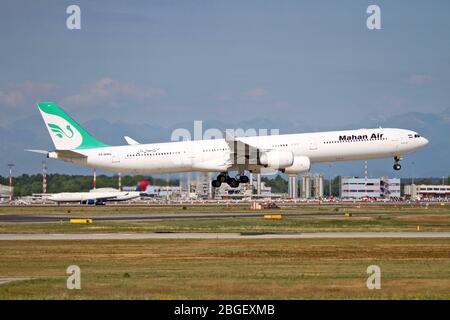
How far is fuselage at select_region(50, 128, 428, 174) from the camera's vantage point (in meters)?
79.6

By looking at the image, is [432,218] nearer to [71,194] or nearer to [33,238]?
[33,238]

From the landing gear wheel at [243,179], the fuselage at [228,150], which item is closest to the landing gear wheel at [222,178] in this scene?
the fuselage at [228,150]

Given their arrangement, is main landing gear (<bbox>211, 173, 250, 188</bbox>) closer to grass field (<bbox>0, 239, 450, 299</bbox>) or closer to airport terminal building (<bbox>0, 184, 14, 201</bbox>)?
grass field (<bbox>0, 239, 450, 299</bbox>)

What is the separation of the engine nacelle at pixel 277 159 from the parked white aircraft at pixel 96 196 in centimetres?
5994

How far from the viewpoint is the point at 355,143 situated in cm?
7962

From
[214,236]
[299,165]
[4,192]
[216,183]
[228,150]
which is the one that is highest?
[228,150]

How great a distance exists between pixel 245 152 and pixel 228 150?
2.73 meters

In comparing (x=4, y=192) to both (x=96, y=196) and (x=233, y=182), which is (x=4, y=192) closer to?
(x=96, y=196)

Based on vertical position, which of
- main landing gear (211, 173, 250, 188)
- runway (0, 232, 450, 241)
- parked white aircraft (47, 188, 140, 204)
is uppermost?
main landing gear (211, 173, 250, 188)

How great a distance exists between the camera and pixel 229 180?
82.3 meters

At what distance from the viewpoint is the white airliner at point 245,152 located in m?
79.0

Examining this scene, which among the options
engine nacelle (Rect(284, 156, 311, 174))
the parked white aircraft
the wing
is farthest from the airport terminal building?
engine nacelle (Rect(284, 156, 311, 174))

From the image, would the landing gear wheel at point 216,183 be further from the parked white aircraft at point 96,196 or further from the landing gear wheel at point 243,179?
the parked white aircraft at point 96,196

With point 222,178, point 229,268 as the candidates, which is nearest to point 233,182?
point 222,178
